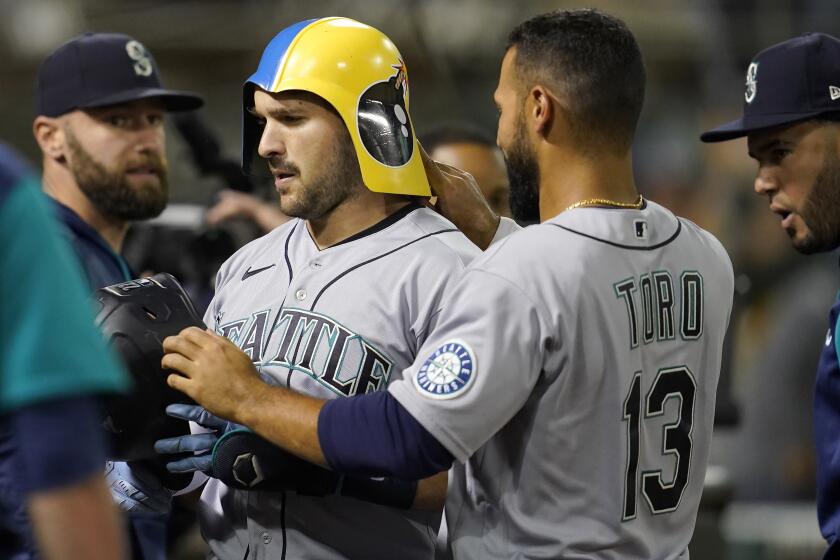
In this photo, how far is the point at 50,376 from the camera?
4.12 feet

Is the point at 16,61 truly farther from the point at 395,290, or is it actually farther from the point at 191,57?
the point at 395,290

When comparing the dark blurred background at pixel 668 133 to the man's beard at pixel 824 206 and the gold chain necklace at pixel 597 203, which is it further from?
the gold chain necklace at pixel 597 203

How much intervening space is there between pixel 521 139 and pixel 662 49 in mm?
8865

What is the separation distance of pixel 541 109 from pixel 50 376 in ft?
3.86

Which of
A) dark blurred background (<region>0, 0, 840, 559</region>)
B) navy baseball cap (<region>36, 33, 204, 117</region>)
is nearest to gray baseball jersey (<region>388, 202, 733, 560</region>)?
navy baseball cap (<region>36, 33, 204, 117</region>)

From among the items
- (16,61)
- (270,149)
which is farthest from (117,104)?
(16,61)

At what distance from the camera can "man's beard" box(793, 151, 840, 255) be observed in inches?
108

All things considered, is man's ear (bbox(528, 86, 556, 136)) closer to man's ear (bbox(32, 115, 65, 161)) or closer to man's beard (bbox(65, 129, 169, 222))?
man's beard (bbox(65, 129, 169, 222))

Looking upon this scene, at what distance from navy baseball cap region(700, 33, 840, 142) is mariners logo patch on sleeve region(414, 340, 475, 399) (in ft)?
3.78

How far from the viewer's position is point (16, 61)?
1066 cm

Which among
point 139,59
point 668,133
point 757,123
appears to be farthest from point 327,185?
point 668,133

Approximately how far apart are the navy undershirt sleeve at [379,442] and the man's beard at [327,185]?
549mm

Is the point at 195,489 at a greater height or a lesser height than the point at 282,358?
lesser

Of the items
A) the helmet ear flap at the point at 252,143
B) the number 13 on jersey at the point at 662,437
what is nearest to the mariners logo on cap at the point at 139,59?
the helmet ear flap at the point at 252,143
